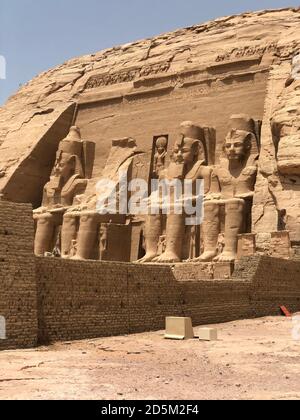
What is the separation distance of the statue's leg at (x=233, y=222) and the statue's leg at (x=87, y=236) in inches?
175

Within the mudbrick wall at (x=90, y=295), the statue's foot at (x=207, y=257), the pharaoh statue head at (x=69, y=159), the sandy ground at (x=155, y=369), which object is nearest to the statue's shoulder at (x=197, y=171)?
the statue's foot at (x=207, y=257)

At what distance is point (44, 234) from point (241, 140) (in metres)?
7.56

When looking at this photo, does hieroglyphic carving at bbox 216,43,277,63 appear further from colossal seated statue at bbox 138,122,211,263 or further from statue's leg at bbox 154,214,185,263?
statue's leg at bbox 154,214,185,263

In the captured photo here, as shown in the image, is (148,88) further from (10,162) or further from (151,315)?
(151,315)

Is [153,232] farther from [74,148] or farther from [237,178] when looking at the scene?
[74,148]

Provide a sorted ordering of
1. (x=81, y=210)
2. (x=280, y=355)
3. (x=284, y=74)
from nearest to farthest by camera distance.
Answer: (x=280, y=355)
(x=284, y=74)
(x=81, y=210)

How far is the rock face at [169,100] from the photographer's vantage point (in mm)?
19391

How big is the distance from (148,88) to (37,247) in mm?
6816

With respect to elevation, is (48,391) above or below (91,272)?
below

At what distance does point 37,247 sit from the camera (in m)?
23.2

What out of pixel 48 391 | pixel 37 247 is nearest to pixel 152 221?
pixel 37 247

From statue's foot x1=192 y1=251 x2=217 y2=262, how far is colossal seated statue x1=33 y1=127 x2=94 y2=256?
243 inches

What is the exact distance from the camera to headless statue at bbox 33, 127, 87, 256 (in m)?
23.2

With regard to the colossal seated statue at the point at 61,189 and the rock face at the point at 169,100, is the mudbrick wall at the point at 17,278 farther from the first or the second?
the colossal seated statue at the point at 61,189
